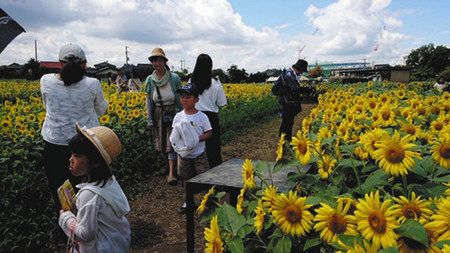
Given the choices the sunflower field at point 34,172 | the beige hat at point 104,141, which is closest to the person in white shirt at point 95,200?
the beige hat at point 104,141

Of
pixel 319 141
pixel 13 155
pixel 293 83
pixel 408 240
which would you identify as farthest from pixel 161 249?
pixel 293 83

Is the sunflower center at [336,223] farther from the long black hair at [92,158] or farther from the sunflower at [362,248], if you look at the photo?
the long black hair at [92,158]

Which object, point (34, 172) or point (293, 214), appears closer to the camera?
point (293, 214)

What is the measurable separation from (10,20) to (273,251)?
2.38 meters

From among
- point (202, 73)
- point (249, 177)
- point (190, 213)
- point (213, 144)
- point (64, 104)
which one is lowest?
point (190, 213)

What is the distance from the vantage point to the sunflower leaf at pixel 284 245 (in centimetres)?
127

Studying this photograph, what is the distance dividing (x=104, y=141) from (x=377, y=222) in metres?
1.54

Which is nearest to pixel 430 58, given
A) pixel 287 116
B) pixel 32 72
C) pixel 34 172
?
pixel 32 72

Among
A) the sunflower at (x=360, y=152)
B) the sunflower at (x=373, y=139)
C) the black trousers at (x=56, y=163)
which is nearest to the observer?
the sunflower at (x=373, y=139)

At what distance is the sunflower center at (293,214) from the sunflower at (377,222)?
0.69 ft

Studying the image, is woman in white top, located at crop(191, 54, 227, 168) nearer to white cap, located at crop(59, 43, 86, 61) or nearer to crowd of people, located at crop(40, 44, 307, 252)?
crowd of people, located at crop(40, 44, 307, 252)

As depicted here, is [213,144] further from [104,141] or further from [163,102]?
[104,141]

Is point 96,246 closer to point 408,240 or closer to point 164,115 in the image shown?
point 408,240

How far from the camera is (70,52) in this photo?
3.11 meters
